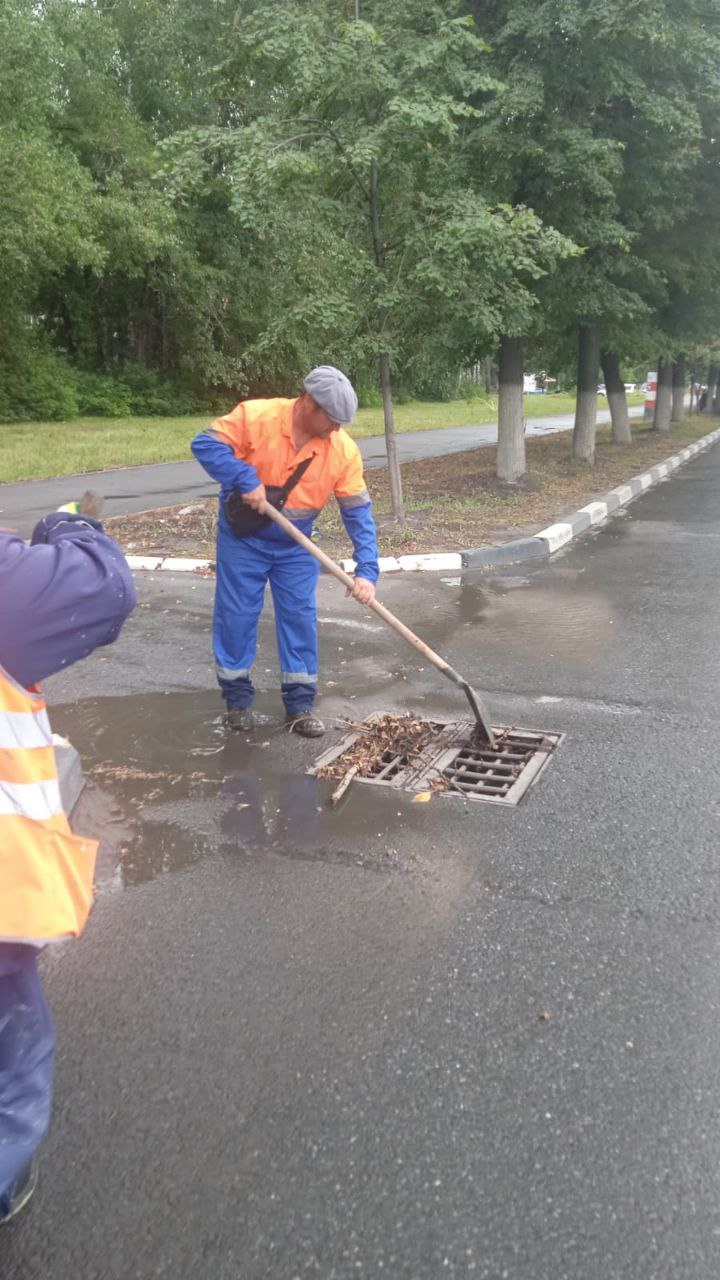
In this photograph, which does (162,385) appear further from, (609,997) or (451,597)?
(609,997)

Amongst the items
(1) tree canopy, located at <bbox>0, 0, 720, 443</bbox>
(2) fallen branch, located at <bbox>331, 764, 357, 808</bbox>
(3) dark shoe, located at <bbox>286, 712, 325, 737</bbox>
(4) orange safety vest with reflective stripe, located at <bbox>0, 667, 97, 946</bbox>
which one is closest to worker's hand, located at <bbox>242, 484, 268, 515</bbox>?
(3) dark shoe, located at <bbox>286, 712, 325, 737</bbox>

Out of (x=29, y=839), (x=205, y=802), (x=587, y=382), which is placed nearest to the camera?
(x=29, y=839)

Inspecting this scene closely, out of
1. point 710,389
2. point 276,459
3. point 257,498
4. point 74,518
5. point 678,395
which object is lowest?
point 710,389

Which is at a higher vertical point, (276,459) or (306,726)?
(276,459)

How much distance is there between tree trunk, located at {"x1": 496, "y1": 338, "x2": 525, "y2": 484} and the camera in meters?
12.6

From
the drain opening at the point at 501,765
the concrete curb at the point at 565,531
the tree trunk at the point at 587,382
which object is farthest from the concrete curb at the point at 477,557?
the tree trunk at the point at 587,382

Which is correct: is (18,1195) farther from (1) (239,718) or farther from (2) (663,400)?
(2) (663,400)

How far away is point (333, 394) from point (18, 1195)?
3.05 meters

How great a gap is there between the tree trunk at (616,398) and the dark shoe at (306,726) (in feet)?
52.5

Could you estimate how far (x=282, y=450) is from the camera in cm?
431

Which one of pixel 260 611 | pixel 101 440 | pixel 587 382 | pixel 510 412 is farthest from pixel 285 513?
pixel 101 440

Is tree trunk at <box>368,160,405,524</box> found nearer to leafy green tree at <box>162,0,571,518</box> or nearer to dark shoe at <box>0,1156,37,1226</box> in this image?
leafy green tree at <box>162,0,571,518</box>

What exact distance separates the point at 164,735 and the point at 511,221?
6.34m

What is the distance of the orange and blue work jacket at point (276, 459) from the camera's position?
13.9ft
